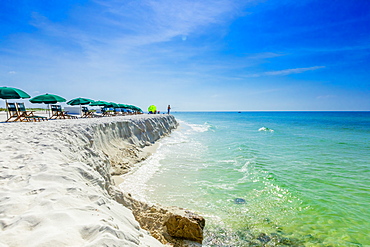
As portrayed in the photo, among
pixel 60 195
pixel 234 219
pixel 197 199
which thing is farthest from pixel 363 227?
pixel 60 195

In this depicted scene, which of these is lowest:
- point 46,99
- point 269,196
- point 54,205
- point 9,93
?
point 269,196

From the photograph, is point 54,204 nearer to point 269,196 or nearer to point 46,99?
point 269,196

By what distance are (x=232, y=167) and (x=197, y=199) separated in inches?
190

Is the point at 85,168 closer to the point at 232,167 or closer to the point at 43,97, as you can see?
the point at 232,167

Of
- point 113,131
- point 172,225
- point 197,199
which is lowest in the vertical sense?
point 197,199

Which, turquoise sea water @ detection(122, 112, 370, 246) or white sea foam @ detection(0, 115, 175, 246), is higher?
white sea foam @ detection(0, 115, 175, 246)

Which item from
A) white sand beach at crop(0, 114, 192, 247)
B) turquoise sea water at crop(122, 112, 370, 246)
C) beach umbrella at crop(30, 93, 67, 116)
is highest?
beach umbrella at crop(30, 93, 67, 116)

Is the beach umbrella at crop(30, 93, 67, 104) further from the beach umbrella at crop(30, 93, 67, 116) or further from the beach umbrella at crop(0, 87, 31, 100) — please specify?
the beach umbrella at crop(0, 87, 31, 100)

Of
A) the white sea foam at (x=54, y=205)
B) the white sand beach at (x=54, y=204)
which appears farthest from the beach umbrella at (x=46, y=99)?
the white sea foam at (x=54, y=205)

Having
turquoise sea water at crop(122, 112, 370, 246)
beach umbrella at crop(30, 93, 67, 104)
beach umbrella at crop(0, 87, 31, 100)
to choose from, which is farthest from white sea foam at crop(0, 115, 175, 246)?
beach umbrella at crop(30, 93, 67, 104)

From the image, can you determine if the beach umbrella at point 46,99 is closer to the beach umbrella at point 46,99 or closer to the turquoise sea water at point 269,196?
the beach umbrella at point 46,99

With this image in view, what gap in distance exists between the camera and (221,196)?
7.65m

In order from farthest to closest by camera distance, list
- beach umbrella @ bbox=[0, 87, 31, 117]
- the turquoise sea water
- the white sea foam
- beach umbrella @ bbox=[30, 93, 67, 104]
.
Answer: beach umbrella @ bbox=[30, 93, 67, 104] → beach umbrella @ bbox=[0, 87, 31, 117] → the turquoise sea water → the white sea foam

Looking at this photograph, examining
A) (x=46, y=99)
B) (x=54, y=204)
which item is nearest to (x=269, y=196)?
(x=54, y=204)
